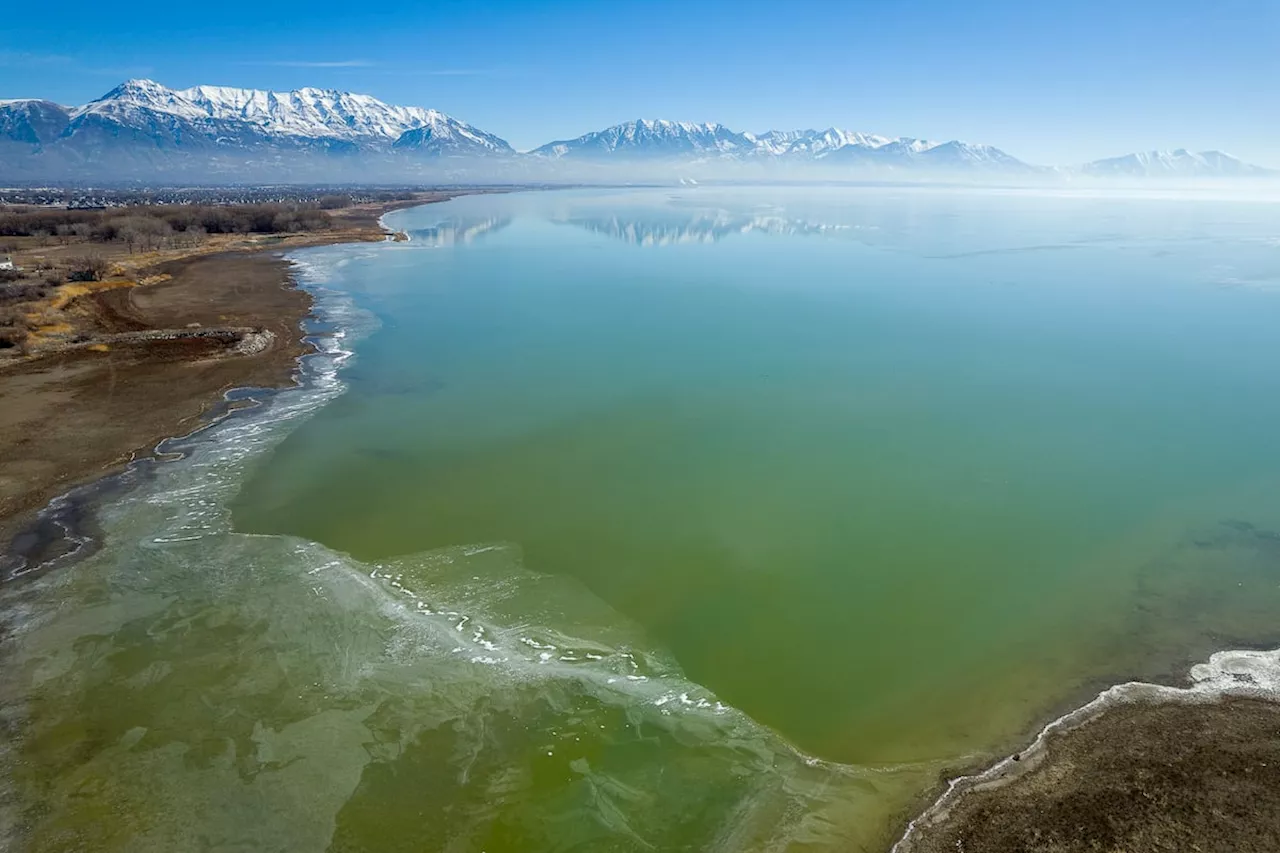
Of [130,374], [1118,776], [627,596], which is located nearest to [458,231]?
[130,374]

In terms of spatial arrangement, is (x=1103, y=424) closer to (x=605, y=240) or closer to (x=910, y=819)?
(x=910, y=819)

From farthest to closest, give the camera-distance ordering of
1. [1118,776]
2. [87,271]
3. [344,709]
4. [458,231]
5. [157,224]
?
[458,231] → [157,224] → [87,271] → [344,709] → [1118,776]

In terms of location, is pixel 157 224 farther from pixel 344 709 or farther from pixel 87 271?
pixel 344 709

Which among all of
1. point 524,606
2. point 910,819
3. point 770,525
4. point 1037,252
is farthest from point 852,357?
point 1037,252

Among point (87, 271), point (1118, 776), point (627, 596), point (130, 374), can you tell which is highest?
point (87, 271)

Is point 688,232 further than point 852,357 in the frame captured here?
Yes

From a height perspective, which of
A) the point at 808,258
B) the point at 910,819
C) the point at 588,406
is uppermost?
the point at 808,258

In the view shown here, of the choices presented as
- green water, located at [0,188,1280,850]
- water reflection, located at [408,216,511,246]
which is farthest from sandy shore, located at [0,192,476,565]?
water reflection, located at [408,216,511,246]
